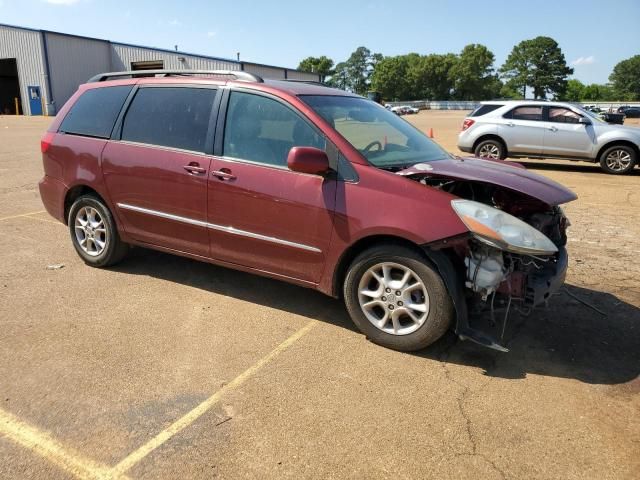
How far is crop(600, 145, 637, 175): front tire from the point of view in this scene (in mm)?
12195

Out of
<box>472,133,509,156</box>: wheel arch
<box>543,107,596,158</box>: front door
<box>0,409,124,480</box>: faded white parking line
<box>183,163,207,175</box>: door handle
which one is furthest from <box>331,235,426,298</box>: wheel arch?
<box>543,107,596,158</box>: front door

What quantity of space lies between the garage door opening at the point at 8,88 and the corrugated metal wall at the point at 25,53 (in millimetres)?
2065

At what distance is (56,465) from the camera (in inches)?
95.0

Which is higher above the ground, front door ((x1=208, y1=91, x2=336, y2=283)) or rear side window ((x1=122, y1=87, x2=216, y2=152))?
rear side window ((x1=122, y1=87, x2=216, y2=152))

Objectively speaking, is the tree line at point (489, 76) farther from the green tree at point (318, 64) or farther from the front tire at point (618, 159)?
the front tire at point (618, 159)

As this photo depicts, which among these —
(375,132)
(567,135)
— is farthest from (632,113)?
(375,132)

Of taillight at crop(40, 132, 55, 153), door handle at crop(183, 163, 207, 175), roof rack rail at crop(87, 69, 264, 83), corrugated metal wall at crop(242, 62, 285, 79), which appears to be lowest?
door handle at crop(183, 163, 207, 175)

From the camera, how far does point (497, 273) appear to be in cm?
327

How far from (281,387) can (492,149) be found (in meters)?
11.6

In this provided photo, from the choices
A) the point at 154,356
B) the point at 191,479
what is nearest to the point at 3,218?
the point at 154,356

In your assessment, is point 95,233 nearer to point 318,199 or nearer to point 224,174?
point 224,174

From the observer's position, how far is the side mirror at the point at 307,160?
11.5 feet

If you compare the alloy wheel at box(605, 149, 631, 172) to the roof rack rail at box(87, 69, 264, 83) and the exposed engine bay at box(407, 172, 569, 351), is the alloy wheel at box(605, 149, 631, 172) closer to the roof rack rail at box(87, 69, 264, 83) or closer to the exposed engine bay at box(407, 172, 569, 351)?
the exposed engine bay at box(407, 172, 569, 351)

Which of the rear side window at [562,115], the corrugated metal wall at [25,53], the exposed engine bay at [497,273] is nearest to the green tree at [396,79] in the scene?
the corrugated metal wall at [25,53]
